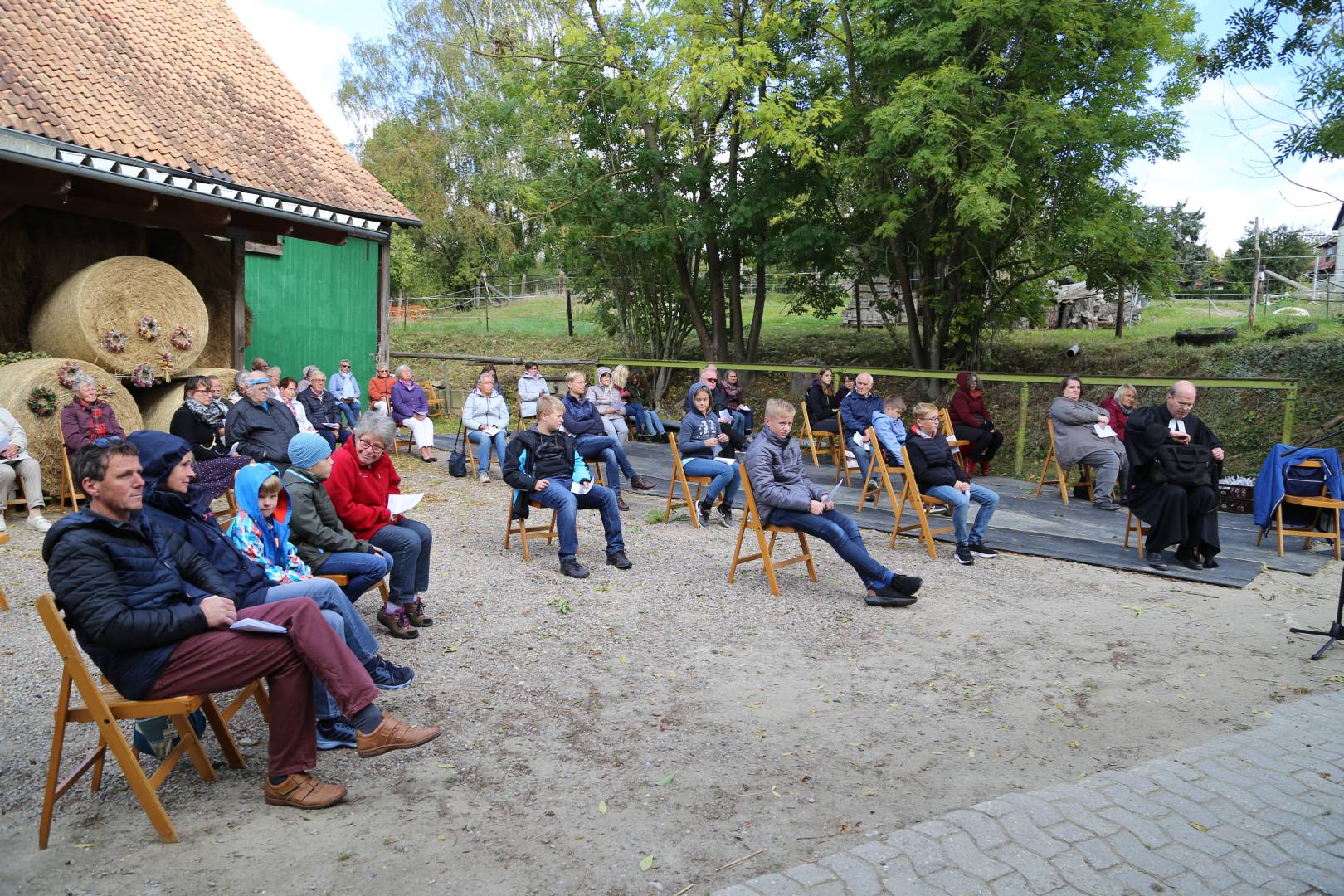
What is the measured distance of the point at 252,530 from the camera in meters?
4.28

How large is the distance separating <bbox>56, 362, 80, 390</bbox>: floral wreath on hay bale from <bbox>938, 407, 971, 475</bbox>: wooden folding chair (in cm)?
812

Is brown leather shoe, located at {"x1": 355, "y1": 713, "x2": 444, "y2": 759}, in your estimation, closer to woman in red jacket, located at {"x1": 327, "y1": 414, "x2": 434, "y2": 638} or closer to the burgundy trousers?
the burgundy trousers

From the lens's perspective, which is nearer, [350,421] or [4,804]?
[4,804]

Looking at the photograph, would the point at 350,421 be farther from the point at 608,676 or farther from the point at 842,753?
the point at 842,753

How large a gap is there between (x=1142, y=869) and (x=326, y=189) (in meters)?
12.4

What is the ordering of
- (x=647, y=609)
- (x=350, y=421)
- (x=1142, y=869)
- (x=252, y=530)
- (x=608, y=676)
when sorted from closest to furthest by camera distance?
1. (x=1142, y=869)
2. (x=252, y=530)
3. (x=608, y=676)
4. (x=647, y=609)
5. (x=350, y=421)

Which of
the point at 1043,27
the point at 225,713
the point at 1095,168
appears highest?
the point at 1043,27

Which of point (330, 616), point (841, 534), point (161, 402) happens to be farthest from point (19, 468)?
point (841, 534)

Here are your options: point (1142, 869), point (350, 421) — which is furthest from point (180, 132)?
point (1142, 869)

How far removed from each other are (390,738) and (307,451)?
1.69m

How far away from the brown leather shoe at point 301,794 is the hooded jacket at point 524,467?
3553mm

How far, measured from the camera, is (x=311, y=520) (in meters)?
4.80

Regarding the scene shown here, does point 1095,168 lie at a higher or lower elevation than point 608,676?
higher

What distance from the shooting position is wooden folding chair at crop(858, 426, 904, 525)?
8.05 meters
